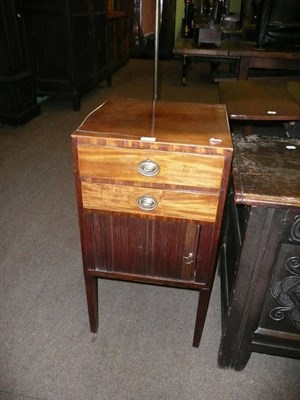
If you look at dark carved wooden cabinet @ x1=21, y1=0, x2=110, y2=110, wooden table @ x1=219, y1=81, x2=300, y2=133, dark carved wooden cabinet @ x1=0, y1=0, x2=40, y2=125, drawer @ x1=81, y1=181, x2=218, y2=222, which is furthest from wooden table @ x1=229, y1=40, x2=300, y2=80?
drawer @ x1=81, y1=181, x2=218, y2=222

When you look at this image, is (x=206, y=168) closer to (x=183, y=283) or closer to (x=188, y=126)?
(x=188, y=126)

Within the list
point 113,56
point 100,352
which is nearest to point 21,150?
point 100,352

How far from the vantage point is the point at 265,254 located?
914 millimetres

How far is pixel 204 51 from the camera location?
12.2 feet

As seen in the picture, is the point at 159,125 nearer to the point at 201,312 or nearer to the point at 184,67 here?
the point at 201,312

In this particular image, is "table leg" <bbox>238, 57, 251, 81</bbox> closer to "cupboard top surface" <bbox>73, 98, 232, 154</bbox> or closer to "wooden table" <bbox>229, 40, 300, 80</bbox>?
"wooden table" <bbox>229, 40, 300, 80</bbox>

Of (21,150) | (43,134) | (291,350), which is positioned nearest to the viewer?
(291,350)

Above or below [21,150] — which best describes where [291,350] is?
above

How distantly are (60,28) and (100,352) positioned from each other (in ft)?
10.8

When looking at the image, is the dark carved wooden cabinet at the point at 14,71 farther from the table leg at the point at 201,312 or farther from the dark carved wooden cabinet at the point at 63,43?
the table leg at the point at 201,312

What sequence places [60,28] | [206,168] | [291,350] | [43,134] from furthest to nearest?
1. [60,28]
2. [43,134]
3. [291,350]
4. [206,168]

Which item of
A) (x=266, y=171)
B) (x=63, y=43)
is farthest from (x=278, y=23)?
(x=266, y=171)

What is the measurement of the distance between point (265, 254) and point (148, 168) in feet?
1.33

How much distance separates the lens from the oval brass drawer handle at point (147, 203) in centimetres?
93
